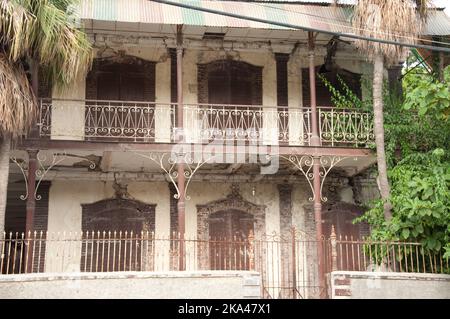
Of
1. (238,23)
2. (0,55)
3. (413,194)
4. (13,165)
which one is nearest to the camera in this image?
(0,55)

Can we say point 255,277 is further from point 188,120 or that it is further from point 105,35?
point 105,35

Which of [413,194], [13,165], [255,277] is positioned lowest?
[255,277]

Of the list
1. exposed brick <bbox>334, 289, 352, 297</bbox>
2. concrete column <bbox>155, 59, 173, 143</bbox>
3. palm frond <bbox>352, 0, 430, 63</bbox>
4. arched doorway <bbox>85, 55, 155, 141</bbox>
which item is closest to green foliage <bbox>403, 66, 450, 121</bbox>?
palm frond <bbox>352, 0, 430, 63</bbox>

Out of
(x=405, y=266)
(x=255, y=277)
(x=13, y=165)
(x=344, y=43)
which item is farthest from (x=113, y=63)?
(x=405, y=266)

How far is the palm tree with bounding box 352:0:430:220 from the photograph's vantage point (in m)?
14.1

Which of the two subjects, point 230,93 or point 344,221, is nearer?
point 230,93

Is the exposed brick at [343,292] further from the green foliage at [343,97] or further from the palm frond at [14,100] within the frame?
the palm frond at [14,100]

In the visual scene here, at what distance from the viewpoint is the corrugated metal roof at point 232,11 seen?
14.0 meters

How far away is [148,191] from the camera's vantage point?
16344 mm

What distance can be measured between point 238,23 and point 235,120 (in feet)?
9.36

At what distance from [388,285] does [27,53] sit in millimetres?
7957

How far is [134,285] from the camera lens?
11609mm

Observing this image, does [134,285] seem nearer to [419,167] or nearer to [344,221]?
[419,167]

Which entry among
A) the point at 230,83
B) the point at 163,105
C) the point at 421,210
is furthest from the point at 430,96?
the point at 163,105
